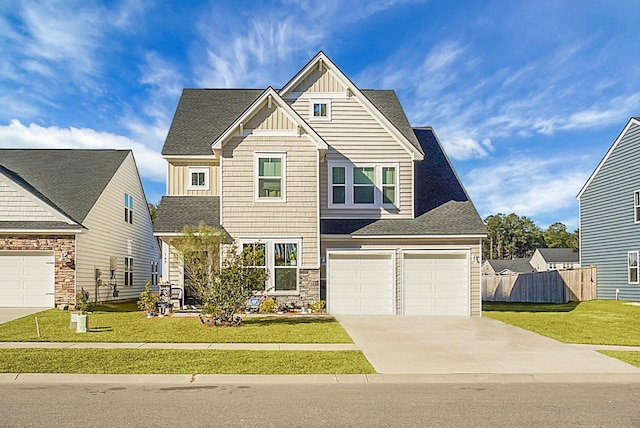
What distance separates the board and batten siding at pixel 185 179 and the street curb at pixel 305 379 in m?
12.9

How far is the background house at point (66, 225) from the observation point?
Result: 67.9ft

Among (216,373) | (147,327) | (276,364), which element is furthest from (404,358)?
(147,327)

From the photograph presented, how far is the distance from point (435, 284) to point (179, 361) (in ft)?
39.0

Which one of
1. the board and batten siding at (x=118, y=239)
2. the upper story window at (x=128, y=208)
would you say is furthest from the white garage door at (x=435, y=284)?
the upper story window at (x=128, y=208)

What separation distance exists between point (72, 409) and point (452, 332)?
10.9 m

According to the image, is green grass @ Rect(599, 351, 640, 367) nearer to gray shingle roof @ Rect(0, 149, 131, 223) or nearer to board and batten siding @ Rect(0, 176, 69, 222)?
gray shingle roof @ Rect(0, 149, 131, 223)

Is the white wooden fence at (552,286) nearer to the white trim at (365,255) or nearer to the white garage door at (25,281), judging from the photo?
the white trim at (365,255)

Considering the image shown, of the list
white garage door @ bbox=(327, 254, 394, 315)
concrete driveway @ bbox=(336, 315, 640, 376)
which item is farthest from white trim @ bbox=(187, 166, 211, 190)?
concrete driveway @ bbox=(336, 315, 640, 376)

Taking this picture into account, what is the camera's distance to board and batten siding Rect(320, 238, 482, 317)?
66.0 feet

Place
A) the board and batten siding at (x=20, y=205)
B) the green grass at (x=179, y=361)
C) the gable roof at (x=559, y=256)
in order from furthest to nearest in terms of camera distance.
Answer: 1. the gable roof at (x=559, y=256)
2. the board and batten siding at (x=20, y=205)
3. the green grass at (x=179, y=361)

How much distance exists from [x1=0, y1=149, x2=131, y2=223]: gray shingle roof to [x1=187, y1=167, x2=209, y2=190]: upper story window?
422cm

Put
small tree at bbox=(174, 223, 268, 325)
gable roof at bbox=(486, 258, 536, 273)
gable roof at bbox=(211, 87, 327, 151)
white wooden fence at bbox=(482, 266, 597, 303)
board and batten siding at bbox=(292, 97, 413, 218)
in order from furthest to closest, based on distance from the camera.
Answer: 1. gable roof at bbox=(486, 258, 536, 273)
2. white wooden fence at bbox=(482, 266, 597, 303)
3. board and batten siding at bbox=(292, 97, 413, 218)
4. gable roof at bbox=(211, 87, 327, 151)
5. small tree at bbox=(174, 223, 268, 325)

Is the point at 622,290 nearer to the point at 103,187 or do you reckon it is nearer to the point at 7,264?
the point at 103,187

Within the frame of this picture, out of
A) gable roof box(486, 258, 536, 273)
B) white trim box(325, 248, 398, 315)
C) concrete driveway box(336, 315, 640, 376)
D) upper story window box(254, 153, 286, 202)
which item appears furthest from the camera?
gable roof box(486, 258, 536, 273)
